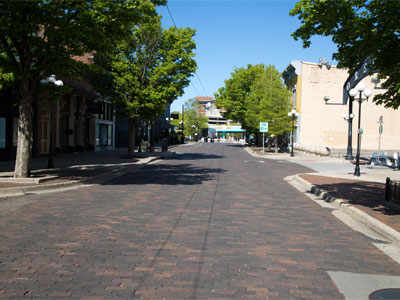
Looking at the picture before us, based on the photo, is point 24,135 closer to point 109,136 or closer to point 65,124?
point 65,124

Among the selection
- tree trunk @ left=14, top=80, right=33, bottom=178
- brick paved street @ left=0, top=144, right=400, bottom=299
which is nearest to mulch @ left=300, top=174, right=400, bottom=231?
brick paved street @ left=0, top=144, right=400, bottom=299

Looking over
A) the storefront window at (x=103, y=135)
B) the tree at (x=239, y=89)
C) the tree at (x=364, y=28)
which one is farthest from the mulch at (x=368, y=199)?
the tree at (x=239, y=89)

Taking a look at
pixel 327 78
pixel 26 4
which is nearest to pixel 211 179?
pixel 26 4

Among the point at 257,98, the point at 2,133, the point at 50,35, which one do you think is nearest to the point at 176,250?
the point at 50,35

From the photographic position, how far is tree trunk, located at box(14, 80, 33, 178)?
12180 mm

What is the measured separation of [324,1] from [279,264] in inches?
212

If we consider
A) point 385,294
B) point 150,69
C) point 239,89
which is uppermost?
point 239,89

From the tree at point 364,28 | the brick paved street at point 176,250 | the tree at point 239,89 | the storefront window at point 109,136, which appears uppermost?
the tree at point 239,89

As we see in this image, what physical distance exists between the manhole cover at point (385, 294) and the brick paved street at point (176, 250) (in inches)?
14.9

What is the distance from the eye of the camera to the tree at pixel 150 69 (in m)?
23.2

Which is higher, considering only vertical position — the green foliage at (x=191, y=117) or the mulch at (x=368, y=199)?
the green foliage at (x=191, y=117)

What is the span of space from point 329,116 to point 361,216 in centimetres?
4271

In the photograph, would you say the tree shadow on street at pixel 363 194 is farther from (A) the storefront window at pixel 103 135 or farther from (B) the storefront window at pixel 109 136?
(B) the storefront window at pixel 109 136

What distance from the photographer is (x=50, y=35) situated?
11547mm
